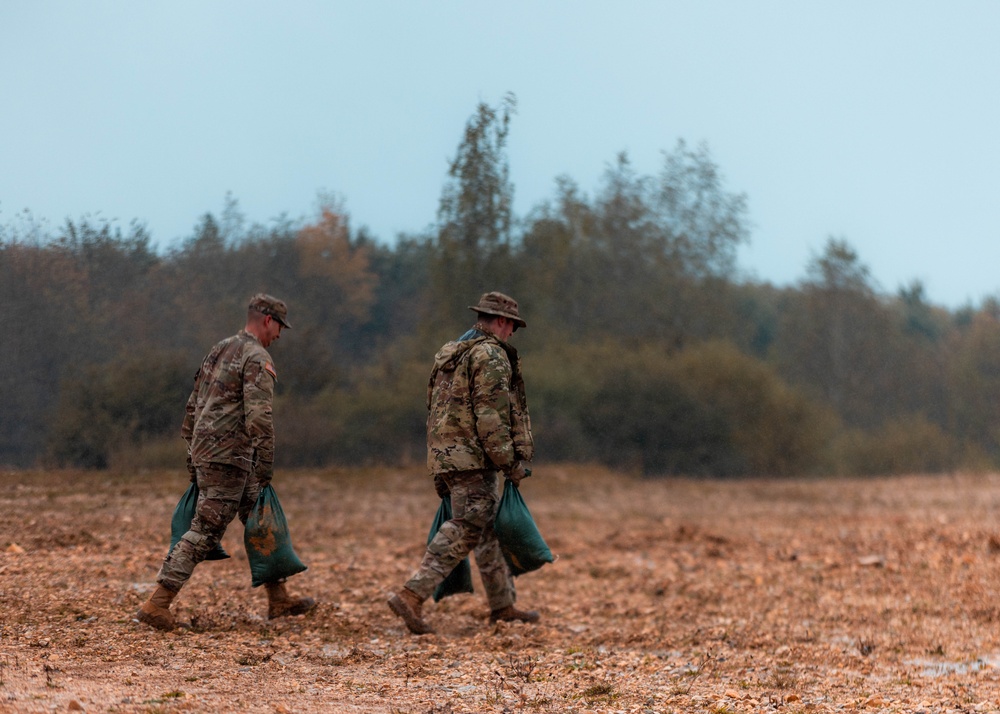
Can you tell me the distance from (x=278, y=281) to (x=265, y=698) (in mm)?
13990

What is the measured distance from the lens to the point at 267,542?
6496mm

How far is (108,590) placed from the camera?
7480mm

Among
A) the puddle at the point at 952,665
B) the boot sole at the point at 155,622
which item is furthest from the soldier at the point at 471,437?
the puddle at the point at 952,665

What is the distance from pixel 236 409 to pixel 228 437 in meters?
0.18

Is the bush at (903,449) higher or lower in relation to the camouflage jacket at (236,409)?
lower

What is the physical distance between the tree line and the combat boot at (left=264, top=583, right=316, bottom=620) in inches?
274

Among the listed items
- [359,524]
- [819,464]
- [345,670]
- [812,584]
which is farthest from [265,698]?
[819,464]

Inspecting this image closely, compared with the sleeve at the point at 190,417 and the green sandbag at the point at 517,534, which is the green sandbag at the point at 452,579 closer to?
the green sandbag at the point at 517,534

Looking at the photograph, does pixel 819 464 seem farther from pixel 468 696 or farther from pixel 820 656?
pixel 468 696

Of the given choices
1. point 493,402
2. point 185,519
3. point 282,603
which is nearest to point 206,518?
point 185,519

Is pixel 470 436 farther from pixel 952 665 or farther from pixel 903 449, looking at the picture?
pixel 903 449

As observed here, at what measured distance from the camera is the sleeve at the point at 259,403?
616 centimetres

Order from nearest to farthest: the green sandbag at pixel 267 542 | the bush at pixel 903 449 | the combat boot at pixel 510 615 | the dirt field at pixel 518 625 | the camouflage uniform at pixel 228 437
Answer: the dirt field at pixel 518 625, the camouflage uniform at pixel 228 437, the green sandbag at pixel 267 542, the combat boot at pixel 510 615, the bush at pixel 903 449

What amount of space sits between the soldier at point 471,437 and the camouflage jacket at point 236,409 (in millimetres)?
1093
